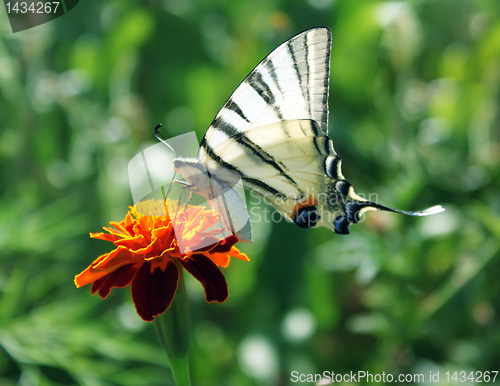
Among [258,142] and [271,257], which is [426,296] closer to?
[271,257]

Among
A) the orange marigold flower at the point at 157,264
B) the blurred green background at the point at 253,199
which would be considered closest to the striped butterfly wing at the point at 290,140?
the orange marigold flower at the point at 157,264

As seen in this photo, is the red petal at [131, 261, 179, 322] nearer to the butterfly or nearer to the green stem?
the green stem

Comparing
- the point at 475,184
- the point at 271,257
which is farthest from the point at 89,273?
the point at 475,184

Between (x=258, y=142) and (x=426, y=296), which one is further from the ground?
(x=258, y=142)

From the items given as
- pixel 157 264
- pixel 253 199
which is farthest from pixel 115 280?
pixel 253 199

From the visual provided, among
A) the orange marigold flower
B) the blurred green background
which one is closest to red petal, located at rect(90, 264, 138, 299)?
the orange marigold flower

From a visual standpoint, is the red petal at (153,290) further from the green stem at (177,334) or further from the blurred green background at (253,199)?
the blurred green background at (253,199)

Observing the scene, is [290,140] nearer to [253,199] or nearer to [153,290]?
[153,290]
